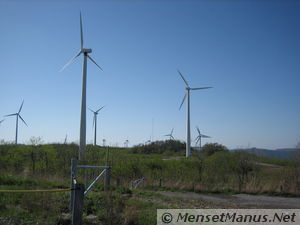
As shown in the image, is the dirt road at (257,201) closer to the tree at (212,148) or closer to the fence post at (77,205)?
the fence post at (77,205)

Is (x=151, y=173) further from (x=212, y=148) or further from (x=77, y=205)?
(x=212, y=148)

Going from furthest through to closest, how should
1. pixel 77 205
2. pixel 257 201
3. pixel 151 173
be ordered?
1. pixel 151 173
2. pixel 257 201
3. pixel 77 205

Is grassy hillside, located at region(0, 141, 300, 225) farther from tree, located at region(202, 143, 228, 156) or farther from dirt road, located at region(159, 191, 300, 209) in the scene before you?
tree, located at region(202, 143, 228, 156)

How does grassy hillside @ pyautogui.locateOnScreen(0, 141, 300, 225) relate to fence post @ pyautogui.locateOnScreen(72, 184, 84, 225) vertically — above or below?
below

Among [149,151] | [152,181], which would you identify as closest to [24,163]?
[152,181]

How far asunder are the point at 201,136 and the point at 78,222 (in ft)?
145

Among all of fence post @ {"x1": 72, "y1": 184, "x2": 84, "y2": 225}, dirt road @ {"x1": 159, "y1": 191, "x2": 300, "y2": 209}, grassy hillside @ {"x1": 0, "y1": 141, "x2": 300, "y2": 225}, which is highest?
fence post @ {"x1": 72, "y1": 184, "x2": 84, "y2": 225}

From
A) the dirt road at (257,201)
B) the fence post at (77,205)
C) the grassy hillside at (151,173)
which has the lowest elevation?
the dirt road at (257,201)

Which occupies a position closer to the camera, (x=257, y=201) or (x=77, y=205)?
(x=77, y=205)

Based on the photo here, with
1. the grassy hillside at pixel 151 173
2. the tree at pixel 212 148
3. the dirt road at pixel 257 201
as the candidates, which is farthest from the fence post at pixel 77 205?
the tree at pixel 212 148

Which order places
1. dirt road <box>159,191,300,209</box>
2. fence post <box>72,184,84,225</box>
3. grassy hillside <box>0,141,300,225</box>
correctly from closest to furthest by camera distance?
1. fence post <box>72,184,84,225</box>
2. dirt road <box>159,191,300,209</box>
3. grassy hillside <box>0,141,300,225</box>

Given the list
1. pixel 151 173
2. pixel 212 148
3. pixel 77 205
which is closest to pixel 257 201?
pixel 151 173

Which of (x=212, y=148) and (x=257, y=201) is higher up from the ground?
(x=212, y=148)

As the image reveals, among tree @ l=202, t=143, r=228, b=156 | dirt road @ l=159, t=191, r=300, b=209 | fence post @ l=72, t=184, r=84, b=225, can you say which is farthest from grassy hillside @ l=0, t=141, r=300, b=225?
tree @ l=202, t=143, r=228, b=156
